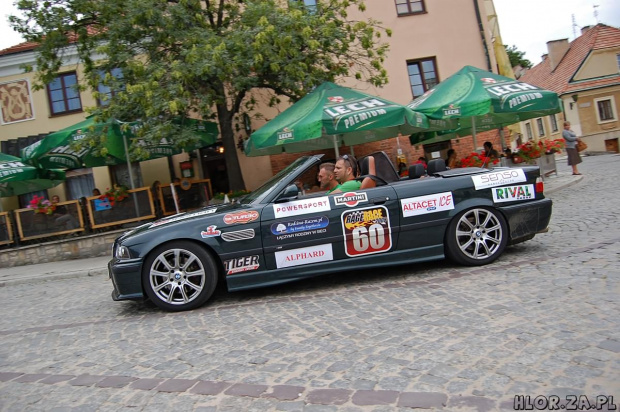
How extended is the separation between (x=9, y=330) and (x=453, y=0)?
58.7 feet

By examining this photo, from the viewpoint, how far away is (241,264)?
215 inches

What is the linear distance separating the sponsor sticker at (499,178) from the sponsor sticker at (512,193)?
0.22ft

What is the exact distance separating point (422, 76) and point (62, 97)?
1283cm

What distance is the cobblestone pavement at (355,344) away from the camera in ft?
10.1

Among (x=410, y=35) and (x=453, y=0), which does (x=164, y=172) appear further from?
(x=453, y=0)

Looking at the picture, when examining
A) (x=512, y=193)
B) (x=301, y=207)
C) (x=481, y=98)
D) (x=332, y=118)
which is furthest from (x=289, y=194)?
(x=481, y=98)

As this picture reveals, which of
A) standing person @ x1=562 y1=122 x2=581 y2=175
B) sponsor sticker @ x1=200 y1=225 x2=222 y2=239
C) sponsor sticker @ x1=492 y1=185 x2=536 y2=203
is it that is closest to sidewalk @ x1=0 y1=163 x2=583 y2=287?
standing person @ x1=562 y1=122 x2=581 y2=175

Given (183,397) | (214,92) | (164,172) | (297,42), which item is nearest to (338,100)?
(297,42)

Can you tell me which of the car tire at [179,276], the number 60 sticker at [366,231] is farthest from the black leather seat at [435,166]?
the car tire at [179,276]

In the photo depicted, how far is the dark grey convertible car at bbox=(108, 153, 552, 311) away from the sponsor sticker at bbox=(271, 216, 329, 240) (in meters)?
0.01

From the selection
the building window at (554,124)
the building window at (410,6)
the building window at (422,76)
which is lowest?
the building window at (554,124)

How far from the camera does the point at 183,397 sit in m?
3.30

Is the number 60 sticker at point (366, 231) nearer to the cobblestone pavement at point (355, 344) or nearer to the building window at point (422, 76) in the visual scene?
the cobblestone pavement at point (355, 344)

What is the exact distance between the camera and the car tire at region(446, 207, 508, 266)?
586 cm
